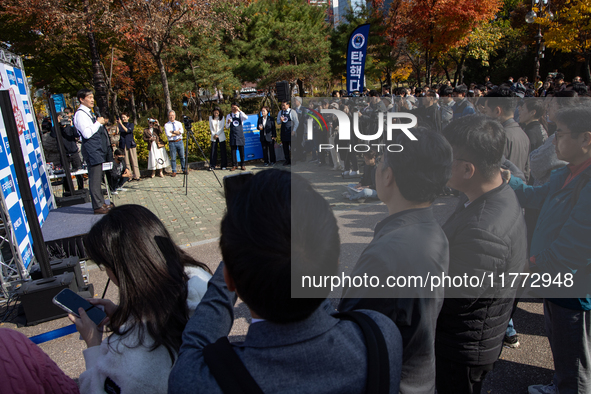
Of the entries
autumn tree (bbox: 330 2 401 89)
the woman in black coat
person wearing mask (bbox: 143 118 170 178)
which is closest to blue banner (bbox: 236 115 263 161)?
the woman in black coat

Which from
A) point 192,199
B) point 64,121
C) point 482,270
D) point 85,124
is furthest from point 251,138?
point 482,270

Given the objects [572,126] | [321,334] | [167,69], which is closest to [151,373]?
[321,334]

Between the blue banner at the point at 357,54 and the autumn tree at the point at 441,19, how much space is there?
11.2m

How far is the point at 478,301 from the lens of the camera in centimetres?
171

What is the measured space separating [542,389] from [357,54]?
9707 mm

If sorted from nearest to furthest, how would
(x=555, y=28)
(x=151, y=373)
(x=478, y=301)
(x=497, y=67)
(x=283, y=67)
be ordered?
(x=151, y=373) < (x=478, y=301) < (x=555, y=28) < (x=283, y=67) < (x=497, y=67)

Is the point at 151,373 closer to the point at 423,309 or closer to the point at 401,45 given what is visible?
the point at 423,309

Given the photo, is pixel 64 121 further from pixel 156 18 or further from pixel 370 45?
pixel 370 45

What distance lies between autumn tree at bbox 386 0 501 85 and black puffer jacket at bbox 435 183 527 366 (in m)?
20.6

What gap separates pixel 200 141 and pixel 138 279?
11605mm

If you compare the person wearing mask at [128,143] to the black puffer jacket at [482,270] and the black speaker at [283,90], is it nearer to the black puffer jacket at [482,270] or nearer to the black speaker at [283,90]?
the black speaker at [283,90]

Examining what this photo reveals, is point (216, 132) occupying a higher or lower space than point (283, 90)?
lower

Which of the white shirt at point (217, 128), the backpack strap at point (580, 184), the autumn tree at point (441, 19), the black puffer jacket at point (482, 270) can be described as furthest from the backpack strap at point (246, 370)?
the autumn tree at point (441, 19)

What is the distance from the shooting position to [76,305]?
1616mm
